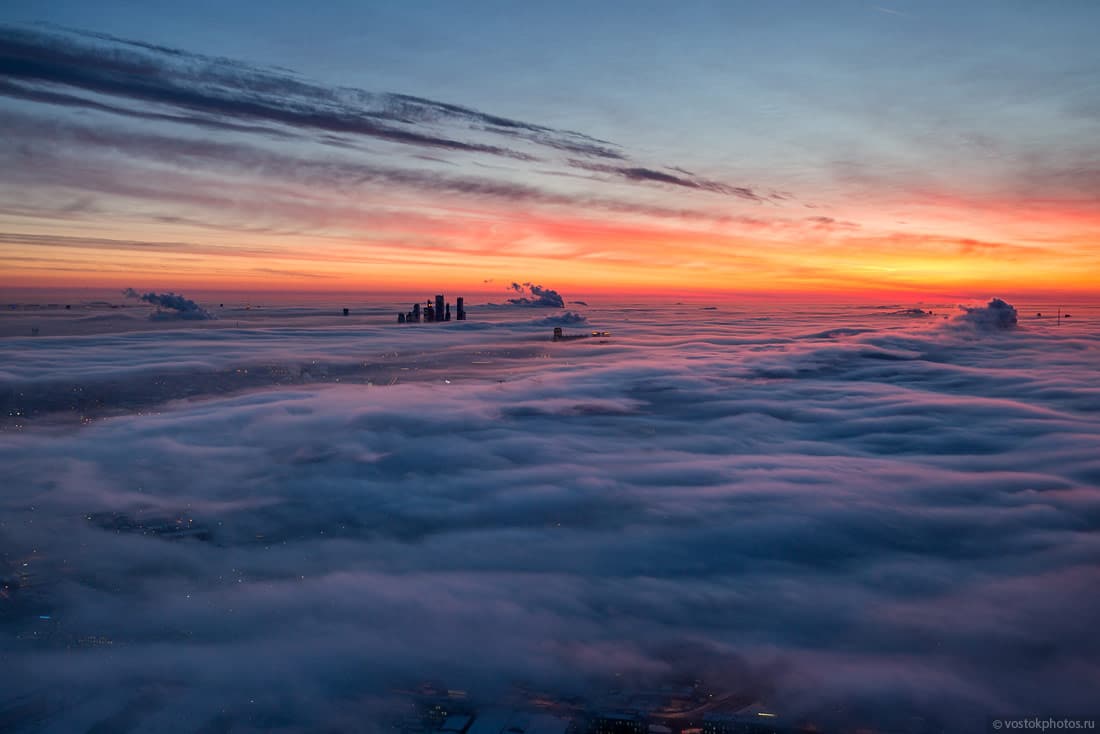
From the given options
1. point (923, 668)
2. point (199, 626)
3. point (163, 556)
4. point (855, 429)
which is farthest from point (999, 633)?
point (855, 429)

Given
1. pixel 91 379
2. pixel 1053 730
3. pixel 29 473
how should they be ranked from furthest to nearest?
pixel 91 379 → pixel 29 473 → pixel 1053 730

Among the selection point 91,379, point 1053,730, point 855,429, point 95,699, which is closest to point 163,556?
point 95,699

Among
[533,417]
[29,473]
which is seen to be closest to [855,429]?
[533,417]

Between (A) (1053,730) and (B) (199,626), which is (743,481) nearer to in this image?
(A) (1053,730)

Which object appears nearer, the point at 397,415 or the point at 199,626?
the point at 199,626

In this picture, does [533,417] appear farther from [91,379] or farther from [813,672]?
[91,379]

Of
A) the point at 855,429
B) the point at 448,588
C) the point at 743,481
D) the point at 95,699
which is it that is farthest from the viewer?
the point at 855,429

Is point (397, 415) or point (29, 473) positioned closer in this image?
point (29, 473)

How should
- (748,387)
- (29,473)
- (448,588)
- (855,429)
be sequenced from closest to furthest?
1. (448,588)
2. (29,473)
3. (855,429)
4. (748,387)

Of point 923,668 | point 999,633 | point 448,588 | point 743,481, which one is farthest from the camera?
point 743,481
